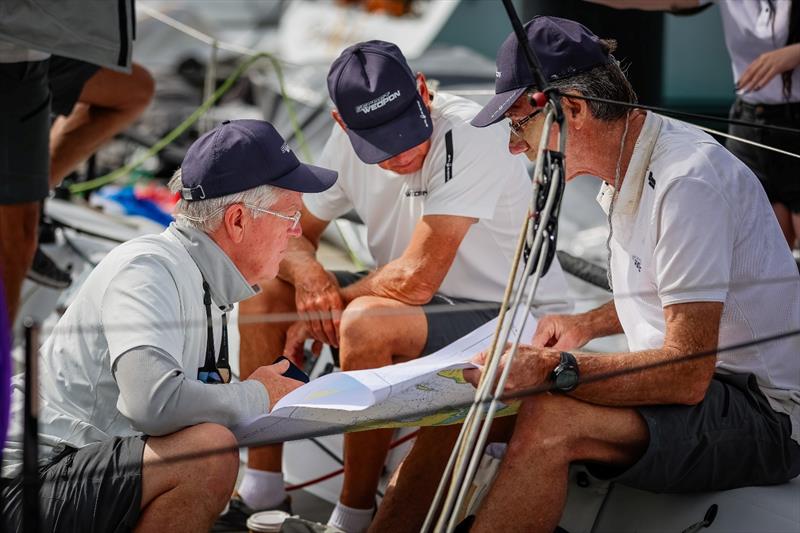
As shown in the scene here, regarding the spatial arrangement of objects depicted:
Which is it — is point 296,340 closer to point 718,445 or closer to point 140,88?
point 718,445

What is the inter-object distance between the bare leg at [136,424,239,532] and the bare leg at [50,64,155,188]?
2.44 metres

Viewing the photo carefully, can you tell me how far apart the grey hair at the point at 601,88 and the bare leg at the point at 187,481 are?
0.95 m

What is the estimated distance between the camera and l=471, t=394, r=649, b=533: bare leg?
2252 mm

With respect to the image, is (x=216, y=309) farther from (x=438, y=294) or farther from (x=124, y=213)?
(x=124, y=213)

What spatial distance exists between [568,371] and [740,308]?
394 mm

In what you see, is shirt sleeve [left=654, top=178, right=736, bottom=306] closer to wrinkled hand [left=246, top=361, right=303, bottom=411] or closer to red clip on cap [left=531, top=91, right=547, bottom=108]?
red clip on cap [left=531, top=91, right=547, bottom=108]

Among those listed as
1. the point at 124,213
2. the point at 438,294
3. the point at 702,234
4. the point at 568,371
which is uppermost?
the point at 702,234

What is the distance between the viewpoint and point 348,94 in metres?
3.04

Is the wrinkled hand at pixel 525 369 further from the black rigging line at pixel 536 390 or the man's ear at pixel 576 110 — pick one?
the man's ear at pixel 576 110

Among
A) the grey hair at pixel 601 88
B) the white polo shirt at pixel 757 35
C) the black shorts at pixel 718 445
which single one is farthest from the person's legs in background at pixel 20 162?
the white polo shirt at pixel 757 35

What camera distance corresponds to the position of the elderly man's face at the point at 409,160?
308 centimetres

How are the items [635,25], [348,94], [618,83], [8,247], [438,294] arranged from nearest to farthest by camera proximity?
[618,83] → [348,94] → [438,294] → [8,247] → [635,25]

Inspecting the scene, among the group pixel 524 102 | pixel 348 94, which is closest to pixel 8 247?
pixel 348 94

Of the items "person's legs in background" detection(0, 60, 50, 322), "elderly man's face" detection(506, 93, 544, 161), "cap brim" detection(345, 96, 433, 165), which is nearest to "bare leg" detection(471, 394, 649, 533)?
"elderly man's face" detection(506, 93, 544, 161)
